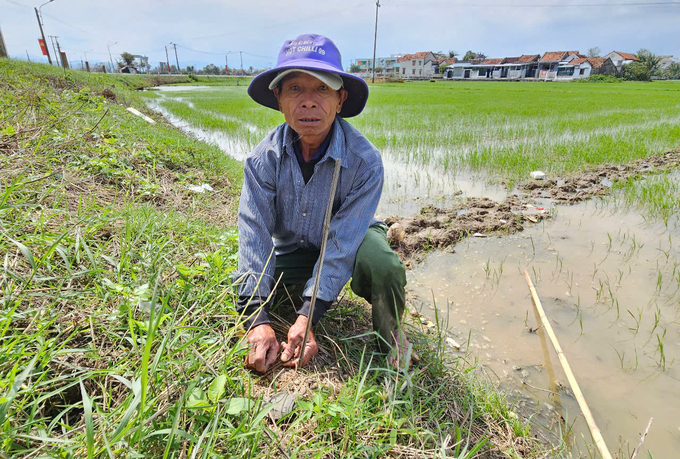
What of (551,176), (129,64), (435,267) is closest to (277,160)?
(435,267)

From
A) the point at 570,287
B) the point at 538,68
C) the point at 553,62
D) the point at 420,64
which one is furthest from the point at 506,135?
the point at 420,64

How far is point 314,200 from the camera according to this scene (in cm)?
162

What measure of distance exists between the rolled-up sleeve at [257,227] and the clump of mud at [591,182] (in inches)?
153

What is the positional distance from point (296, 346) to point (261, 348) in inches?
5.7

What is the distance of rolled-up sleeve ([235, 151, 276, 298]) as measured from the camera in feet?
4.86

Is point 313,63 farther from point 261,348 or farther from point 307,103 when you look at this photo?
point 261,348

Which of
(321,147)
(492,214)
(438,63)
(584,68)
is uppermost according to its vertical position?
(438,63)

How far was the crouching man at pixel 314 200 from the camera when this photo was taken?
57.4 inches

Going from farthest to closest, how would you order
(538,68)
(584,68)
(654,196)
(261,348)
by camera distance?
1. (538,68)
2. (584,68)
3. (654,196)
4. (261,348)

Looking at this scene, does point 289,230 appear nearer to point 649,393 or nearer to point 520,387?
point 520,387

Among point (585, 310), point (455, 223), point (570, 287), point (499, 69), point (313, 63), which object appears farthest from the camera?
point (499, 69)

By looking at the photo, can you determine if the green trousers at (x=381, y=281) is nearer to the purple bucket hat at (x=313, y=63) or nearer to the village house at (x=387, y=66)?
the purple bucket hat at (x=313, y=63)

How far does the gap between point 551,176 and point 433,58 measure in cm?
6516

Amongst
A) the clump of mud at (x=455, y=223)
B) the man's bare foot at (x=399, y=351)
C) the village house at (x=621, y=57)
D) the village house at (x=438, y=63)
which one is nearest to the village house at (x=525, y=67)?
the village house at (x=438, y=63)
